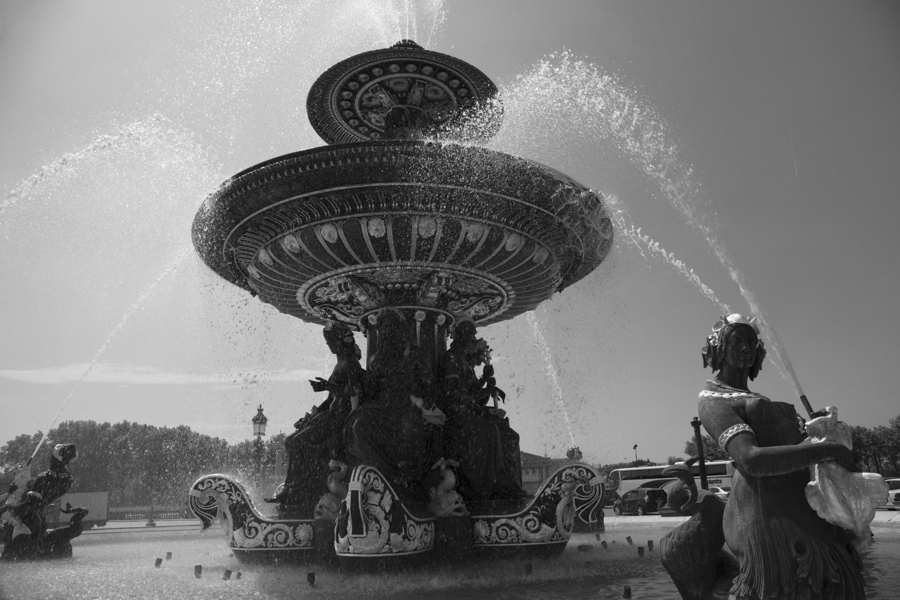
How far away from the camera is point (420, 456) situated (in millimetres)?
6863

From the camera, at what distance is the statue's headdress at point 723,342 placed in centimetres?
293

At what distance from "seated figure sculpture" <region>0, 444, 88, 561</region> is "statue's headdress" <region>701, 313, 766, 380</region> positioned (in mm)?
8546

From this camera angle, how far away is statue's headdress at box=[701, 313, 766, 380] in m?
2.93

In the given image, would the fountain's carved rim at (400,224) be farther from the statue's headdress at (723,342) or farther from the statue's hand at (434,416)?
the statue's headdress at (723,342)

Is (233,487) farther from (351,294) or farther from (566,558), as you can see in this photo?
(566,558)

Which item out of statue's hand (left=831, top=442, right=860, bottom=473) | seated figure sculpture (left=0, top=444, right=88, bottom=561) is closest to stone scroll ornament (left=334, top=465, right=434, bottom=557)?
statue's hand (left=831, top=442, right=860, bottom=473)

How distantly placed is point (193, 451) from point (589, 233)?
2039 inches

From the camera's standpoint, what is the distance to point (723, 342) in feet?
9.62

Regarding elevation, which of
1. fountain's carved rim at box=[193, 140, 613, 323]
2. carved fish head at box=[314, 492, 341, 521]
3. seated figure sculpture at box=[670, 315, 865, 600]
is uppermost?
fountain's carved rim at box=[193, 140, 613, 323]

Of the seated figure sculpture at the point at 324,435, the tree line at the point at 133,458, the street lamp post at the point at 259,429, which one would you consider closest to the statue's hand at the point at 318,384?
the seated figure sculpture at the point at 324,435

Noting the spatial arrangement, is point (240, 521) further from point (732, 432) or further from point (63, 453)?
point (732, 432)

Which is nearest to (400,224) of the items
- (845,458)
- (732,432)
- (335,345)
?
(335,345)

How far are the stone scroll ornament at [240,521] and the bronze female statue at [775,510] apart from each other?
5.12 meters

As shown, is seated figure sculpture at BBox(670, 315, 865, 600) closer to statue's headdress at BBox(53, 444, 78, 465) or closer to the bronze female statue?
the bronze female statue
